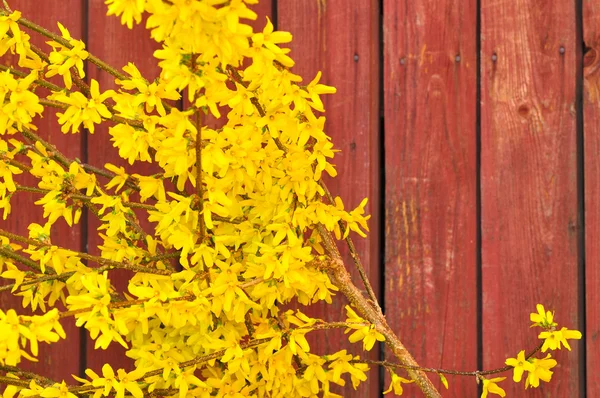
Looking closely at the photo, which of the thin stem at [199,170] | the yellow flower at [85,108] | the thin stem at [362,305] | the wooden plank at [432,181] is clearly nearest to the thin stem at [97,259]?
the thin stem at [199,170]

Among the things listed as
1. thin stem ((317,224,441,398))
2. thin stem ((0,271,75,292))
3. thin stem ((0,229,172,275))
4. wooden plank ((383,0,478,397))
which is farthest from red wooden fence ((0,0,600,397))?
thin stem ((0,229,172,275))

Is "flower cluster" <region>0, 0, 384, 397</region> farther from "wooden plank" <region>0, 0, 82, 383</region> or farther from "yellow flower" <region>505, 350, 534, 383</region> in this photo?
"yellow flower" <region>505, 350, 534, 383</region>

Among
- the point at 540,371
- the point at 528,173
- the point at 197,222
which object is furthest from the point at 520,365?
the point at 197,222

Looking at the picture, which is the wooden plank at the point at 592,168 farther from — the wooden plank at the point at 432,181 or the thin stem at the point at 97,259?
the thin stem at the point at 97,259

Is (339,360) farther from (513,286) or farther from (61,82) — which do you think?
(61,82)

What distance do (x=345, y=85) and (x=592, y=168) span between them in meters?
0.65

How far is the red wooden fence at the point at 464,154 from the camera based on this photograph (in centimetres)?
216

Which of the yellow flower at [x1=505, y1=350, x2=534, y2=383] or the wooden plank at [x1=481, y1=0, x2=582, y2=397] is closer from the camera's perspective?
the yellow flower at [x1=505, y1=350, x2=534, y2=383]

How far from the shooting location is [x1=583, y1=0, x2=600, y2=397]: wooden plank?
7.05ft

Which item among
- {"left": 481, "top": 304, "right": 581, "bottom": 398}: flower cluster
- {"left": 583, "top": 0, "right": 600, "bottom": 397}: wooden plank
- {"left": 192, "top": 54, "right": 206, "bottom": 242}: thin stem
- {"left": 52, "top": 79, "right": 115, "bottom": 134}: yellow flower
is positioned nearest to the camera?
{"left": 192, "top": 54, "right": 206, "bottom": 242}: thin stem

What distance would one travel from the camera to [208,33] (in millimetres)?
1439

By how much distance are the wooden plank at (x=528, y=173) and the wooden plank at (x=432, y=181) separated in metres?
0.05

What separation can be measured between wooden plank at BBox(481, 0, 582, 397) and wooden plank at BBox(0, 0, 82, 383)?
1041 mm

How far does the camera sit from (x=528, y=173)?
7.13 ft
